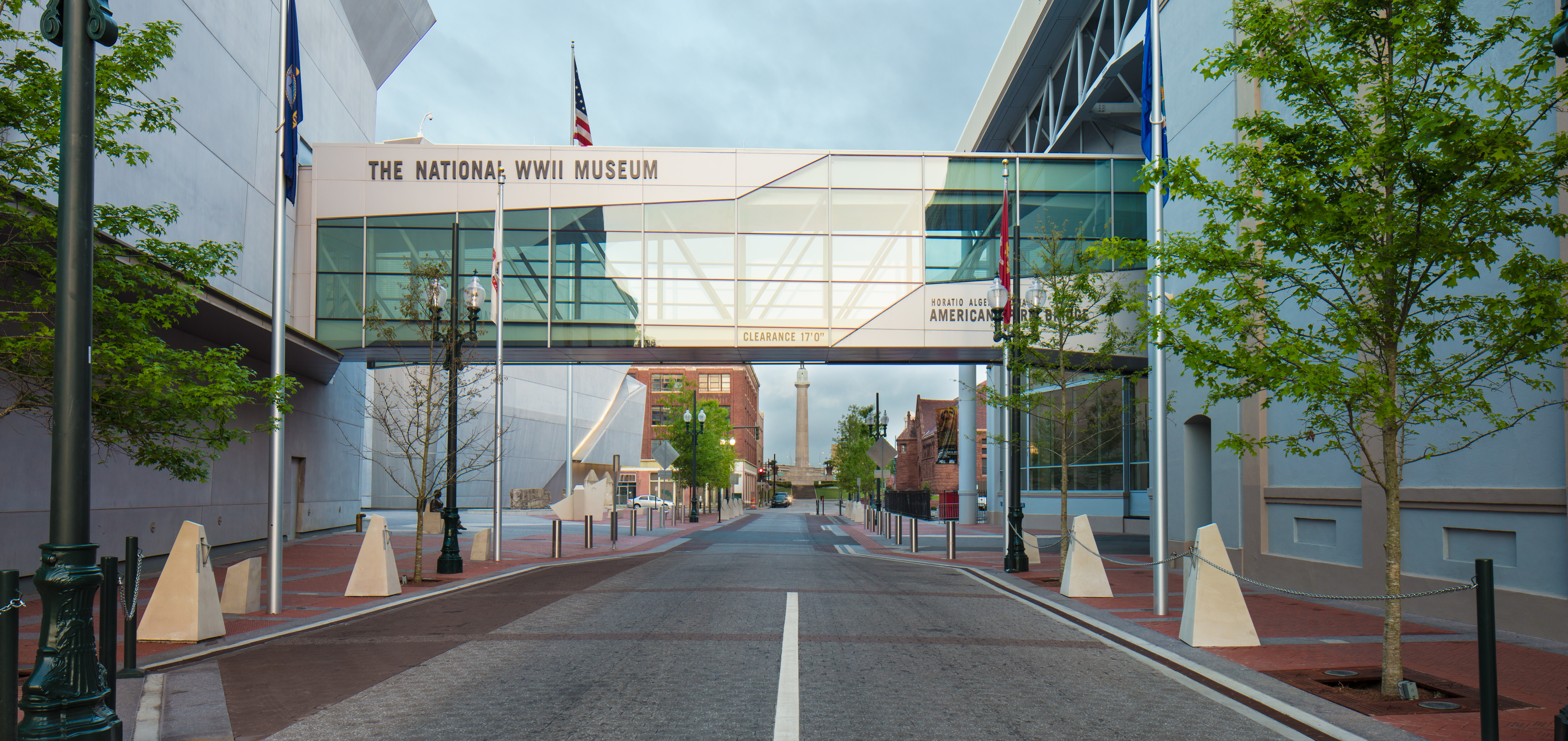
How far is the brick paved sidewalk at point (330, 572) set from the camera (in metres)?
10.5

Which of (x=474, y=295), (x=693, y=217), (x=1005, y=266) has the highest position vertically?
(x=693, y=217)

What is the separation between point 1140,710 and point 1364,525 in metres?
9.23

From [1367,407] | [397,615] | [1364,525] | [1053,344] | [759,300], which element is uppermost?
[759,300]

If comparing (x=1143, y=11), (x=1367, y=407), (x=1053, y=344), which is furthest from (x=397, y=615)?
(x=1143, y=11)

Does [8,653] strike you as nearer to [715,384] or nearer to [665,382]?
[665,382]

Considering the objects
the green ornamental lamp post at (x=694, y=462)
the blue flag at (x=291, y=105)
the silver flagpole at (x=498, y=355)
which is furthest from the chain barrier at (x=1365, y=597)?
the green ornamental lamp post at (x=694, y=462)

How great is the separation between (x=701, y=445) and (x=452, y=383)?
45193 millimetres

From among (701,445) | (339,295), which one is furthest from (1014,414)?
(701,445)

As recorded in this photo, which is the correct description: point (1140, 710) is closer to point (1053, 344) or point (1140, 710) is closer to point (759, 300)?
point (1053, 344)

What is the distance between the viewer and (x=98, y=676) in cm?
552

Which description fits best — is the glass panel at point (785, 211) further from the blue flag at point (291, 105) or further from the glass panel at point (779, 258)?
the blue flag at point (291, 105)

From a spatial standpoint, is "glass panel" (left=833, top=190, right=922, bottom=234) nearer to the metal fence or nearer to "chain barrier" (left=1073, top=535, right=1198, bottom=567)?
"chain barrier" (left=1073, top=535, right=1198, bottom=567)

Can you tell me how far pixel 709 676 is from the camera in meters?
8.13

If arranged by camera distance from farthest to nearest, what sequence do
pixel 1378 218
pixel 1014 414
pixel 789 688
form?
1. pixel 1014 414
2. pixel 1378 218
3. pixel 789 688
